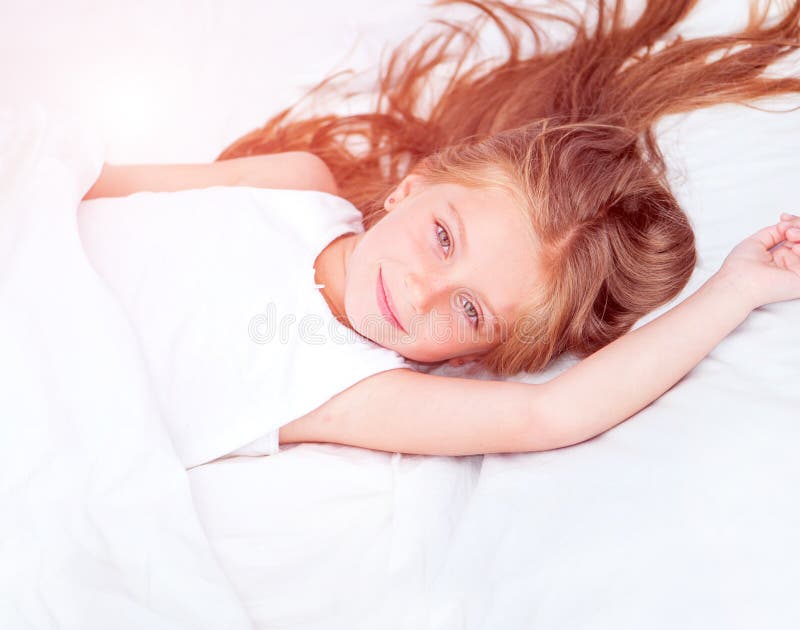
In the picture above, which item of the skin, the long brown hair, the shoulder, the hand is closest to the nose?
the skin

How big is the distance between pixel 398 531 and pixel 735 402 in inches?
15.9

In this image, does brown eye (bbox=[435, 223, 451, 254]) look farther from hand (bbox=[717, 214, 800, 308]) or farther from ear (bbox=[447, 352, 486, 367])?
hand (bbox=[717, 214, 800, 308])

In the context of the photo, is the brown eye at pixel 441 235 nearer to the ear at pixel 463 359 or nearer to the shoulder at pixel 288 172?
the ear at pixel 463 359

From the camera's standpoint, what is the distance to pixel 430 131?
1.56 meters

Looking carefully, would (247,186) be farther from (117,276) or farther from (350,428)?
(350,428)

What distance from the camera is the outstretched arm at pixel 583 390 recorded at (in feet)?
3.11

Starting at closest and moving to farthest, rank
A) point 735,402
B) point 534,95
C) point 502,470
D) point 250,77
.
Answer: point 735,402
point 502,470
point 534,95
point 250,77

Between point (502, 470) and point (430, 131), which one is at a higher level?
point (430, 131)

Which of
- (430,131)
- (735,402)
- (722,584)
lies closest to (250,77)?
(430,131)

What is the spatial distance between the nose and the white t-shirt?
0.09 m

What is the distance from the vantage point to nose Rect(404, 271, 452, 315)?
3.43 ft

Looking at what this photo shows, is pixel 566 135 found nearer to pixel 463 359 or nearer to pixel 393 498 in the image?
pixel 463 359

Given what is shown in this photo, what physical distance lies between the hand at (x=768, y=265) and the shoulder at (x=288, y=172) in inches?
27.9

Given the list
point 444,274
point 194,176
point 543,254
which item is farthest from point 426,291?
point 194,176
